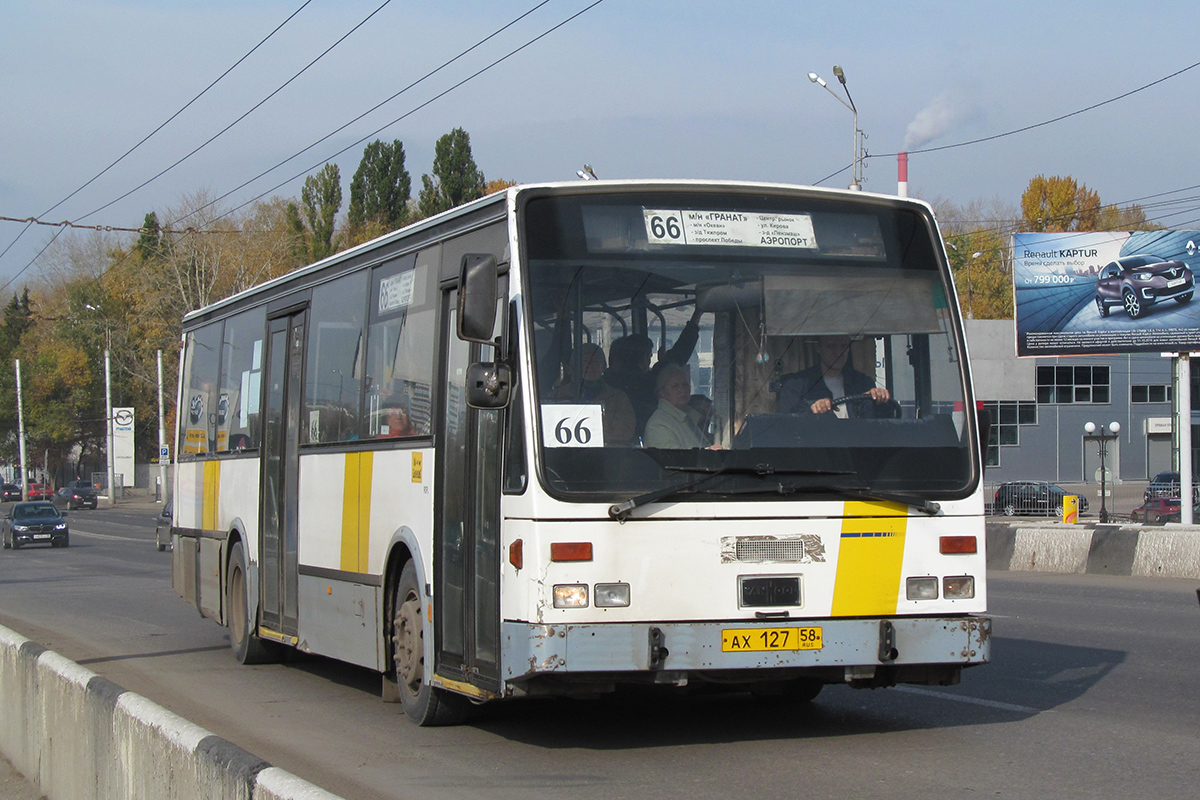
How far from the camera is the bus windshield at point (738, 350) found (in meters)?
7.16

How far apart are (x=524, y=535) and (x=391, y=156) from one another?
259 ft

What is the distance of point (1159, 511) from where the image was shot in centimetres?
4028

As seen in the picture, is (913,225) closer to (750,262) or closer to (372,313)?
(750,262)

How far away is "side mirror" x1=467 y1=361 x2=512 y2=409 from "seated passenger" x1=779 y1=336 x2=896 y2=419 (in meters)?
1.41

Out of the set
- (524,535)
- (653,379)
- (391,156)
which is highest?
(391,156)

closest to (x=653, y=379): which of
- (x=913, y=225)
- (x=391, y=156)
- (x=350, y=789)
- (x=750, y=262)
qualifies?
(x=750, y=262)

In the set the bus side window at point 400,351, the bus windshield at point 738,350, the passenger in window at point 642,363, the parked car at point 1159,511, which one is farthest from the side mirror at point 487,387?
the parked car at point 1159,511

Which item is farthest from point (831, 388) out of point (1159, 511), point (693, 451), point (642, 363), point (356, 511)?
point (1159, 511)

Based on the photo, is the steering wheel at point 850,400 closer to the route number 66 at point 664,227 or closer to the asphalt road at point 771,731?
the route number 66 at point 664,227

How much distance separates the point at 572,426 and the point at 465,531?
1113mm

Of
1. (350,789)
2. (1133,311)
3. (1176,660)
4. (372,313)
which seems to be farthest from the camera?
(1133,311)

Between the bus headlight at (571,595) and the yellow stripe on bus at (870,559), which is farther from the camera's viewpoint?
the yellow stripe on bus at (870,559)

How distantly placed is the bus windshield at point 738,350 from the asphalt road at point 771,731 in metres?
1.36

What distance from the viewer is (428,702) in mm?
Answer: 8414
